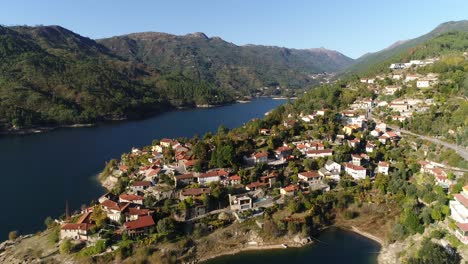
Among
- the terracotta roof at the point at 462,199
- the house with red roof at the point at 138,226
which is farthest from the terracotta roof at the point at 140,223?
the terracotta roof at the point at 462,199

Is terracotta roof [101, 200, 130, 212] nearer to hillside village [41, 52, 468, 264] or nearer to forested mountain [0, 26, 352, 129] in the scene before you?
hillside village [41, 52, 468, 264]

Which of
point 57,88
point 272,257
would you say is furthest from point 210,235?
point 57,88

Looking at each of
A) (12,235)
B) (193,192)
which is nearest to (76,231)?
(12,235)

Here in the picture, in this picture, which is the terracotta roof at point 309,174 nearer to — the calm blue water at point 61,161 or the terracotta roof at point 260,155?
the terracotta roof at point 260,155

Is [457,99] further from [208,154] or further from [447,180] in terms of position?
[208,154]

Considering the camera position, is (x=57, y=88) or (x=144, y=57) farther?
(x=144, y=57)

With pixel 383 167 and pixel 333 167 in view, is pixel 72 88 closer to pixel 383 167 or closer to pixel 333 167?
pixel 333 167
